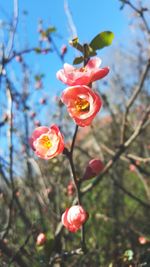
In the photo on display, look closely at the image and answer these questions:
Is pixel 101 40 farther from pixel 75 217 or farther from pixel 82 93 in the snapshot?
pixel 75 217

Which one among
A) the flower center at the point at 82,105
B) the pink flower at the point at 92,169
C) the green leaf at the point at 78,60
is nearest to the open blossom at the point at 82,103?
the flower center at the point at 82,105

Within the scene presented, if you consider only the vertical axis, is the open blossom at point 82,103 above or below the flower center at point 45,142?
above

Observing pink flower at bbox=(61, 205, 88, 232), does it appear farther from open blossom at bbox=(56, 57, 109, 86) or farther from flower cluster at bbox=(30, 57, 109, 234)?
open blossom at bbox=(56, 57, 109, 86)

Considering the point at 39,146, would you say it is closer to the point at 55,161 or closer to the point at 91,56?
the point at 91,56

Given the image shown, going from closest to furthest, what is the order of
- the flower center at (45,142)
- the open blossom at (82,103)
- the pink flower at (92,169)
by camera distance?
the open blossom at (82,103) → the flower center at (45,142) → the pink flower at (92,169)

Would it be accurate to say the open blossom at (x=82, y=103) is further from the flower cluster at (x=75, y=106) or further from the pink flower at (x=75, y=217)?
the pink flower at (x=75, y=217)

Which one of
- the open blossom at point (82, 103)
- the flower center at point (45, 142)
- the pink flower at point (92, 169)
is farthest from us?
the pink flower at point (92, 169)

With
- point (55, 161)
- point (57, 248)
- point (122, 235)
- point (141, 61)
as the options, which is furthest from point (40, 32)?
point (141, 61)

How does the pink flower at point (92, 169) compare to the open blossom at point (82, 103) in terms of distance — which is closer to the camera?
the open blossom at point (82, 103)

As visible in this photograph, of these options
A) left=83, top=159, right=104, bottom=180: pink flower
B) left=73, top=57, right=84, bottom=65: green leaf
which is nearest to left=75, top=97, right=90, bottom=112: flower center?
left=73, top=57, right=84, bottom=65: green leaf
